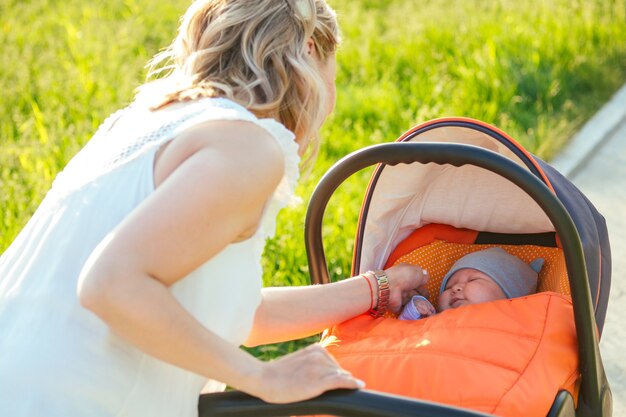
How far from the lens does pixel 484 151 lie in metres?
1.54

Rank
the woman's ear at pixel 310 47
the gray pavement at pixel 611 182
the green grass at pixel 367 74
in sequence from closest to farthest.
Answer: the woman's ear at pixel 310 47 → the gray pavement at pixel 611 182 → the green grass at pixel 367 74

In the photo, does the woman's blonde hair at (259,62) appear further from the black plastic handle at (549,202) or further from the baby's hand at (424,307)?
the baby's hand at (424,307)

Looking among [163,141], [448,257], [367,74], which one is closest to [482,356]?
[448,257]

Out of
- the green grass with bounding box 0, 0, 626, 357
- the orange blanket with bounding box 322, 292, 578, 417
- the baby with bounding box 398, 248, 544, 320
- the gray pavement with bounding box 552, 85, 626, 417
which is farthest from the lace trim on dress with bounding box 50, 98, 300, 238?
the gray pavement with bounding box 552, 85, 626, 417

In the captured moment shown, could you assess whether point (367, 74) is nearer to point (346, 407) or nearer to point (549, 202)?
point (549, 202)

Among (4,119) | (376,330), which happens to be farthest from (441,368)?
(4,119)

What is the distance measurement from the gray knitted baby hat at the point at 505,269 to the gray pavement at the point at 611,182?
0.65 m

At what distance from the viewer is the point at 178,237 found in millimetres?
1249

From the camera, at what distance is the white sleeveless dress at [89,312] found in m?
1.42

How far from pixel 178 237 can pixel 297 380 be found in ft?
1.03

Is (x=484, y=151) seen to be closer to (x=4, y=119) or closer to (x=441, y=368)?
(x=441, y=368)

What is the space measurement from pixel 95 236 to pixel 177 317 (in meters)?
0.24

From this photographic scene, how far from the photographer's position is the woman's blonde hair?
154 centimetres

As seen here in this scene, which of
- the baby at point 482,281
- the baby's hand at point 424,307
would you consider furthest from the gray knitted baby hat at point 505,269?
the baby's hand at point 424,307
